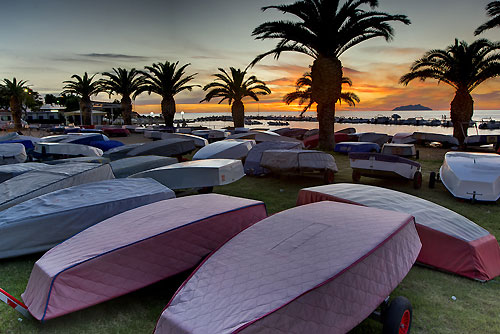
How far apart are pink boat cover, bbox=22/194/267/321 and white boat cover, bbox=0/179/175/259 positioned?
867 millimetres

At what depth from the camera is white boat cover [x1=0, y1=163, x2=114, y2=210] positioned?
6.09 metres

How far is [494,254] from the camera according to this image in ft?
15.7

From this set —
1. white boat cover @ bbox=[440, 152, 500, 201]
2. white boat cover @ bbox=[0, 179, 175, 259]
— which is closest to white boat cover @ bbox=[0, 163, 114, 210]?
white boat cover @ bbox=[0, 179, 175, 259]

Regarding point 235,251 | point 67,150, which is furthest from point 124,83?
point 235,251

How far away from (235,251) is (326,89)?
57.1 feet

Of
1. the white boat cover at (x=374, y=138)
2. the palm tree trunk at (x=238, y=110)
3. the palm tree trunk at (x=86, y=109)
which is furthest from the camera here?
the palm tree trunk at (x=86, y=109)

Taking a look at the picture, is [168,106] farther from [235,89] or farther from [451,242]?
[451,242]

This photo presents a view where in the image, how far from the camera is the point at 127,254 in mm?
3861

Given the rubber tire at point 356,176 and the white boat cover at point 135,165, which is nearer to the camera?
the white boat cover at point 135,165

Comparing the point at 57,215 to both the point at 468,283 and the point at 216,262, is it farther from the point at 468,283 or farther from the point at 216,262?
the point at 468,283

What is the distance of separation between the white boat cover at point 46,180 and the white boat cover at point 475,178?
373 inches

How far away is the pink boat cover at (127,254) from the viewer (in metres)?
3.51

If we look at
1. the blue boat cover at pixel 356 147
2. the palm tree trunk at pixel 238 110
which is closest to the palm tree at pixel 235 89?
the palm tree trunk at pixel 238 110

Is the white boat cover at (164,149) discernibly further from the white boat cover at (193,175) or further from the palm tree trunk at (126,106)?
the palm tree trunk at (126,106)
